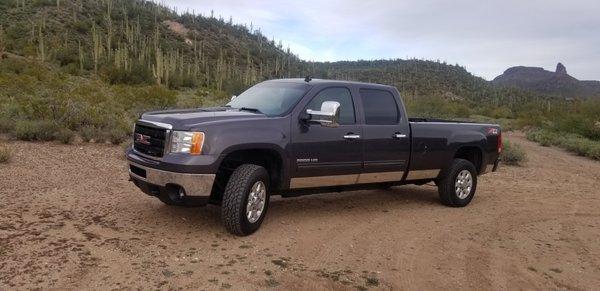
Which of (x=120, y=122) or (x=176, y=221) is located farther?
(x=120, y=122)

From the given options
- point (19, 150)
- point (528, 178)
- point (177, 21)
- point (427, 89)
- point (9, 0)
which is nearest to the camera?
point (19, 150)

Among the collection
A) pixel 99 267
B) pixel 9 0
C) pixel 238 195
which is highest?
pixel 9 0

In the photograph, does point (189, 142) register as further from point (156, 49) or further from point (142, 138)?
point (156, 49)

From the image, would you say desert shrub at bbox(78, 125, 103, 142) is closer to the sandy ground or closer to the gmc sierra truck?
the sandy ground

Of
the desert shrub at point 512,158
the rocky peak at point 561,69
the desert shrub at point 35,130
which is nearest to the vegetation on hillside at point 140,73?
the desert shrub at point 35,130

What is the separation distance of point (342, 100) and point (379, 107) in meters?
0.70

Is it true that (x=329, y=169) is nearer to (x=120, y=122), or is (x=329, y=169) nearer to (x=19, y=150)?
(x=19, y=150)

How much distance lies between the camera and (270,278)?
4941 millimetres

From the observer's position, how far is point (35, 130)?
39.1ft

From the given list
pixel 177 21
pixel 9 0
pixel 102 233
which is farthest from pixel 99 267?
pixel 177 21

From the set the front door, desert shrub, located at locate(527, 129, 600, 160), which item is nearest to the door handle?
the front door

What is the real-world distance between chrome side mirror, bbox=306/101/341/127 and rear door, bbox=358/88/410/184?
0.90 meters

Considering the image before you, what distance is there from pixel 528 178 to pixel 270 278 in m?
9.19

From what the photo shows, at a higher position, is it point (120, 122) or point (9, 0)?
point (9, 0)
